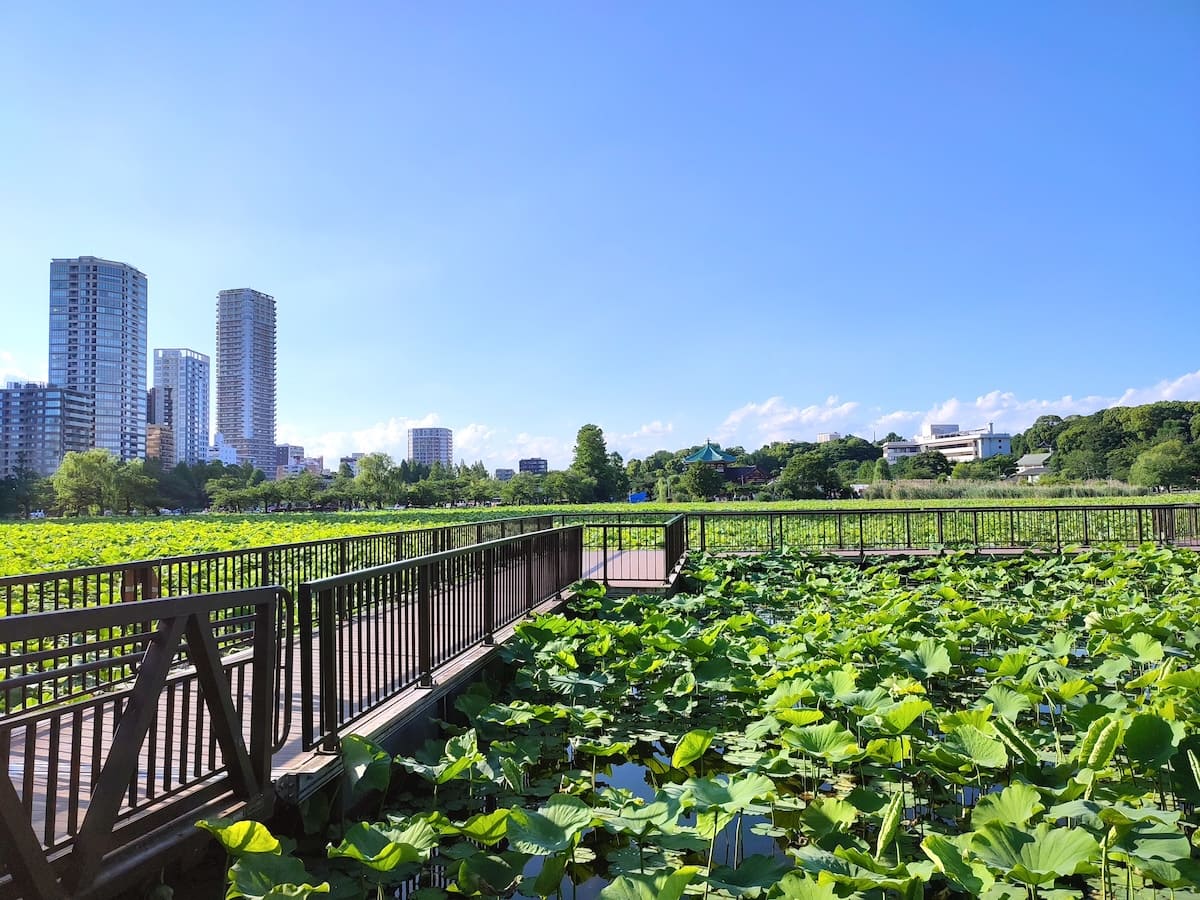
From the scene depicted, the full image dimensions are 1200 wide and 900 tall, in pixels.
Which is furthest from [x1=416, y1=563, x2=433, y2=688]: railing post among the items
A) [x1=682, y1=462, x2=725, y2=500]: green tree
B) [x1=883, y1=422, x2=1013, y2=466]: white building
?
[x1=883, y1=422, x2=1013, y2=466]: white building

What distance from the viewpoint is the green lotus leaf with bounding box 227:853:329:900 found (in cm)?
212

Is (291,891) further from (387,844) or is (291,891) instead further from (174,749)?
(174,749)

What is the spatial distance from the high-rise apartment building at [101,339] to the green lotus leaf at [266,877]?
10448cm

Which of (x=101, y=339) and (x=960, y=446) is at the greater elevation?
(x=101, y=339)

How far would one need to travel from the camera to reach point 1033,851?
234 centimetres

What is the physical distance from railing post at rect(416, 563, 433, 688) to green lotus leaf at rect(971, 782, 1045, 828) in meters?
2.92

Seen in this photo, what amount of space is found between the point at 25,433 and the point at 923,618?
99180mm

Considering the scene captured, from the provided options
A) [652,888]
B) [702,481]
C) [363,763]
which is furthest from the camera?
[702,481]

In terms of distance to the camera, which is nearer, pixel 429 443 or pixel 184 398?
pixel 184 398

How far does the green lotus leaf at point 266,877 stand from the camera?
2.12 metres

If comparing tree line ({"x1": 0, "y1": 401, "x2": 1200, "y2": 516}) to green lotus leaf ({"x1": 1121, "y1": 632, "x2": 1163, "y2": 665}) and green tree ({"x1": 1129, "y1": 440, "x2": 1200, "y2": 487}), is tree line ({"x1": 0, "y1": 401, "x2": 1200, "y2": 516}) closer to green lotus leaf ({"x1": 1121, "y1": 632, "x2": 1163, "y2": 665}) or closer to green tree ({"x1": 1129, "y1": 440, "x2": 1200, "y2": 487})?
green tree ({"x1": 1129, "y1": 440, "x2": 1200, "y2": 487})

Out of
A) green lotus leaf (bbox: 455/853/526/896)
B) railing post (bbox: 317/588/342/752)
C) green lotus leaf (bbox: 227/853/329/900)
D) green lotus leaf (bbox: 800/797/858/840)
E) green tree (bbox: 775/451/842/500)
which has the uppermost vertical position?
green tree (bbox: 775/451/842/500)

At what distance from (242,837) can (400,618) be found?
2.12 metres

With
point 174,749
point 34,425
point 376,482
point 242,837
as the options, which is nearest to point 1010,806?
point 242,837
